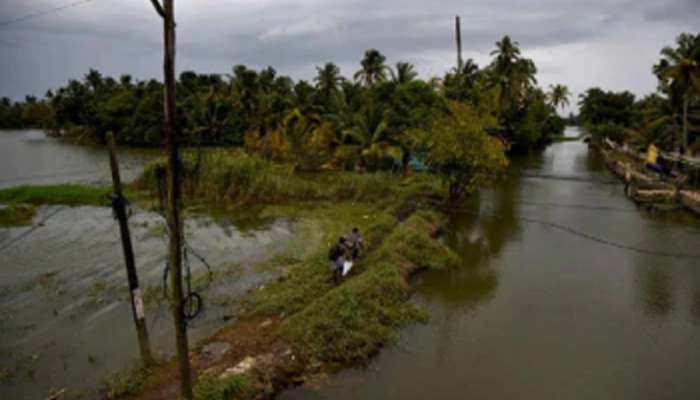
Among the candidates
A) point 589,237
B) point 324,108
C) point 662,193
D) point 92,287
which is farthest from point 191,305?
point 324,108

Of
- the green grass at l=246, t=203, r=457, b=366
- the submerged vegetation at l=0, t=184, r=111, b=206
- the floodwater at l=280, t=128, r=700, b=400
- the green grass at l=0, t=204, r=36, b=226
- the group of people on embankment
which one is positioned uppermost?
the submerged vegetation at l=0, t=184, r=111, b=206

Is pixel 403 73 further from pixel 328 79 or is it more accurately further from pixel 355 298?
pixel 355 298

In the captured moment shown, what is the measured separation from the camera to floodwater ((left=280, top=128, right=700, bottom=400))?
8125 mm

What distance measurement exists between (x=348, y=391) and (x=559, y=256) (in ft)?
32.7

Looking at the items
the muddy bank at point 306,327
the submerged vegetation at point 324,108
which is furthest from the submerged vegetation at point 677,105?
the muddy bank at point 306,327

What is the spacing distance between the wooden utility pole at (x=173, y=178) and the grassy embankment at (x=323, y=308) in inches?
12.6

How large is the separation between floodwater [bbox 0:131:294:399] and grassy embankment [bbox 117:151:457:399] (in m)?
1.03

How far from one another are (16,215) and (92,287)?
37.9 feet

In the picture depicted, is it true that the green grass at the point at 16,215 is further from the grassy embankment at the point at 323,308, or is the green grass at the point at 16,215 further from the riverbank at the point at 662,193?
the riverbank at the point at 662,193

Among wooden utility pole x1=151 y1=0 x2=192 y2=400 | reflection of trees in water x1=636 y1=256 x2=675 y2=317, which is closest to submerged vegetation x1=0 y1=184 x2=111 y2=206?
wooden utility pole x1=151 y1=0 x2=192 y2=400

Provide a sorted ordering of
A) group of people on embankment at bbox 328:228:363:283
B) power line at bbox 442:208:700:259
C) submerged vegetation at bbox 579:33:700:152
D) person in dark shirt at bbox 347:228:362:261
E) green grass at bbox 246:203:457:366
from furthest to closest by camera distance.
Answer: submerged vegetation at bbox 579:33:700:152, power line at bbox 442:208:700:259, person in dark shirt at bbox 347:228:362:261, group of people on embankment at bbox 328:228:363:283, green grass at bbox 246:203:457:366

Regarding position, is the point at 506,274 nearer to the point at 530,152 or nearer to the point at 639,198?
the point at 639,198

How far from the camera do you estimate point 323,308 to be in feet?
32.2

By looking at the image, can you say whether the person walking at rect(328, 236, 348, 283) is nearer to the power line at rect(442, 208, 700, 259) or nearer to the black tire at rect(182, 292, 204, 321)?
the black tire at rect(182, 292, 204, 321)
